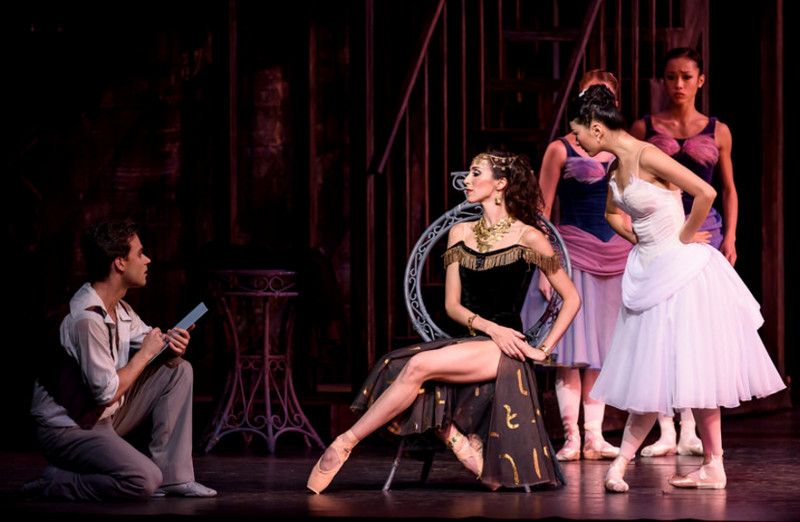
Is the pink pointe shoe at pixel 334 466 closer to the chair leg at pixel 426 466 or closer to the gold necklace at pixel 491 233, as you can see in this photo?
the chair leg at pixel 426 466

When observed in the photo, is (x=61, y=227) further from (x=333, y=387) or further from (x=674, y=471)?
(x=674, y=471)

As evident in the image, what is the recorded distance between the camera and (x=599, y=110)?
13.5 feet

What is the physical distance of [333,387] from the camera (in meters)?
6.98

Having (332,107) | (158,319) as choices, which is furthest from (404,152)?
(158,319)

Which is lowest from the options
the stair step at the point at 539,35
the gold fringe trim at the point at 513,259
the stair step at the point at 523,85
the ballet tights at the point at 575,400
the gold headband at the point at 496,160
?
the ballet tights at the point at 575,400

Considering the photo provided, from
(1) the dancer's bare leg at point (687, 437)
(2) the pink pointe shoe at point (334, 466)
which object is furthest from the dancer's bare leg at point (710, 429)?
(2) the pink pointe shoe at point (334, 466)

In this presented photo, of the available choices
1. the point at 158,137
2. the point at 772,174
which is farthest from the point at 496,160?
the point at 158,137

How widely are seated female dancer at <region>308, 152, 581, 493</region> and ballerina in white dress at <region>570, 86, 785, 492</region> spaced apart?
23 centimetres

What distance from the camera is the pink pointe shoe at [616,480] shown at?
3.96m

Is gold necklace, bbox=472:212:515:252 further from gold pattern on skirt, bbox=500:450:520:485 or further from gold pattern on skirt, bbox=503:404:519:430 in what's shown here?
gold pattern on skirt, bbox=500:450:520:485

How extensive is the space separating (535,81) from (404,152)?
0.71 meters

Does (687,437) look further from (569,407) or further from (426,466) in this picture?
(426,466)

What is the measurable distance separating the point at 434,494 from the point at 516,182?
3.43 feet

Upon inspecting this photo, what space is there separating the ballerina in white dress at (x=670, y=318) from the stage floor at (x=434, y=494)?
0.21 m
